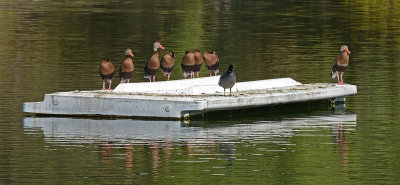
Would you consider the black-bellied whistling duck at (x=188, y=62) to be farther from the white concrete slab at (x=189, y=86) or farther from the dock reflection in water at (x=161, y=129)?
the dock reflection in water at (x=161, y=129)

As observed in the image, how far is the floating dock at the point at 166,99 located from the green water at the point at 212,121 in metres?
0.34

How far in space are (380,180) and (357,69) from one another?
21794 millimetres

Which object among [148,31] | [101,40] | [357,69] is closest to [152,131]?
[357,69]

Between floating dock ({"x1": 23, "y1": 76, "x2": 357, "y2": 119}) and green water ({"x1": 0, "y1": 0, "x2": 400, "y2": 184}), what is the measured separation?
1.12 ft

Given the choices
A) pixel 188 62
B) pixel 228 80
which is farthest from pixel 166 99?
pixel 188 62

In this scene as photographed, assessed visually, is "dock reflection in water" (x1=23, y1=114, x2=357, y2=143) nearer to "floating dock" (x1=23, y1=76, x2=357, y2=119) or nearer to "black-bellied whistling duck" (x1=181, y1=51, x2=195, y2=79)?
"floating dock" (x1=23, y1=76, x2=357, y2=119)

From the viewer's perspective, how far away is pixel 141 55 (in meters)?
48.4

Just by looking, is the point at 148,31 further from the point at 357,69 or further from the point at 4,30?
the point at 357,69

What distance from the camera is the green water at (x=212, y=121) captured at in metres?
21.4

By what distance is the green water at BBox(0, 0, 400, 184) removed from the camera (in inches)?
842

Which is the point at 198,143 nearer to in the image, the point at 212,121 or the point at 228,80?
the point at 212,121

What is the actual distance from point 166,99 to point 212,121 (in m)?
1.36

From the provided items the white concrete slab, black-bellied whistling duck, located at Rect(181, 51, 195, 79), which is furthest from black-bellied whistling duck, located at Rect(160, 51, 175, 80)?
the white concrete slab

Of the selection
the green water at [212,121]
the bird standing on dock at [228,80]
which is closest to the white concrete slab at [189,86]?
the green water at [212,121]
